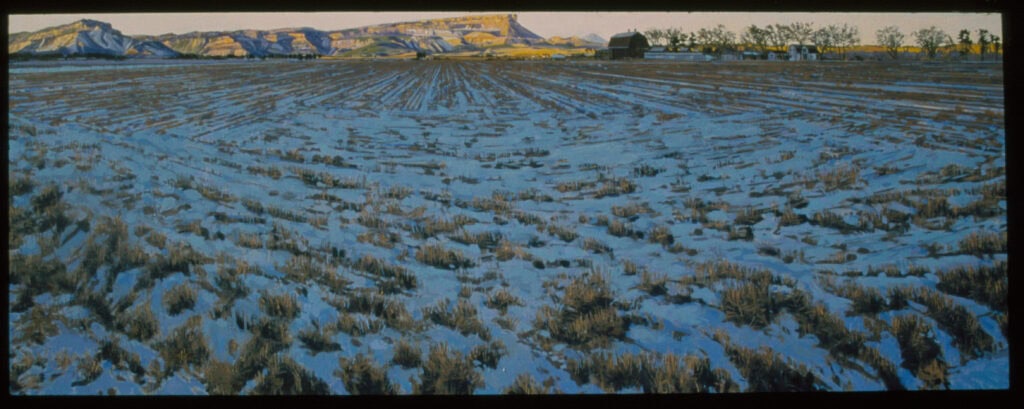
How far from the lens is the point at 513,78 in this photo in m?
3.44

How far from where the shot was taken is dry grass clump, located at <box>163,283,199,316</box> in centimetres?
280

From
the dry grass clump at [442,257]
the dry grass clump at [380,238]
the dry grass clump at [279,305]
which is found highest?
the dry grass clump at [380,238]

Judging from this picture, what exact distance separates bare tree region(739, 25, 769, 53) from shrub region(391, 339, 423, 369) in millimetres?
2023

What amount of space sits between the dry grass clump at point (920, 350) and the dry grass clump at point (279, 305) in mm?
2492

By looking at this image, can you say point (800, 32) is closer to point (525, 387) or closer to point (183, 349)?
point (525, 387)

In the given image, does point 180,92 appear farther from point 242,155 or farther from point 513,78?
point 513,78

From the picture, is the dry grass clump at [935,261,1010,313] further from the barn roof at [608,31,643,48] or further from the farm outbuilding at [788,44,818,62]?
the barn roof at [608,31,643,48]

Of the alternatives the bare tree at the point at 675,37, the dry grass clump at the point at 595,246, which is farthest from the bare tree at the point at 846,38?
the dry grass clump at the point at 595,246

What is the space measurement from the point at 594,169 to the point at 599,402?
1.02 m

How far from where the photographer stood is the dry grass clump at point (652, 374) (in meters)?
2.71

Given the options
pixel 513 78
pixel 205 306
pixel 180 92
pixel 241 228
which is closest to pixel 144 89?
pixel 180 92

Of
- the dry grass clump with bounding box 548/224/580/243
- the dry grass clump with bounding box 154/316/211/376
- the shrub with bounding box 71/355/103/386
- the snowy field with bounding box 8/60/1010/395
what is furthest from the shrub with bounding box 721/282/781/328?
the shrub with bounding box 71/355/103/386

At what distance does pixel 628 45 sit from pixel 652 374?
1.50 meters

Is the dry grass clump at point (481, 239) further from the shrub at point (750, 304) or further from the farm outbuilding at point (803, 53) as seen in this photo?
the farm outbuilding at point (803, 53)
